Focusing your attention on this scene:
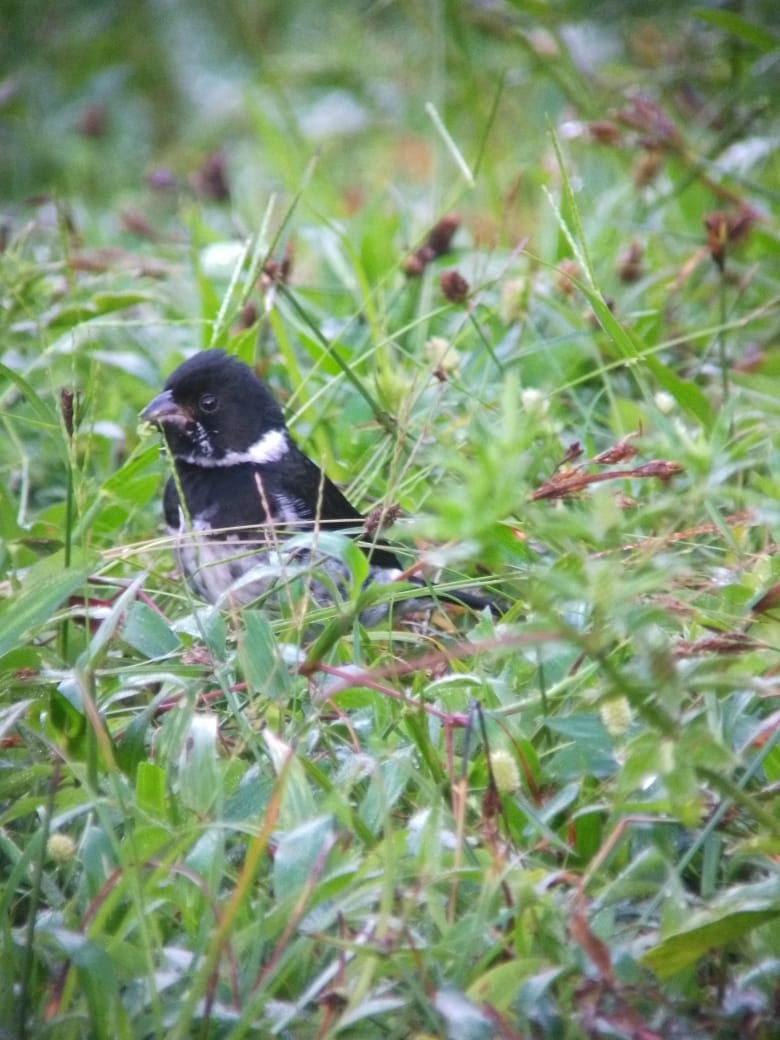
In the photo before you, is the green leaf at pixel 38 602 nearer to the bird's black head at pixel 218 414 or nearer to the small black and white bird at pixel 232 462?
the small black and white bird at pixel 232 462

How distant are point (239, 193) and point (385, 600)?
10.9ft

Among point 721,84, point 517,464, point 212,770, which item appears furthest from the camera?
point 721,84

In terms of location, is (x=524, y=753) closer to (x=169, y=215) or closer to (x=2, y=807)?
(x=2, y=807)

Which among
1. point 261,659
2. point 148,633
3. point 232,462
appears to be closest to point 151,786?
point 261,659

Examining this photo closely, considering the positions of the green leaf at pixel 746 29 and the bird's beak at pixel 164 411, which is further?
the green leaf at pixel 746 29

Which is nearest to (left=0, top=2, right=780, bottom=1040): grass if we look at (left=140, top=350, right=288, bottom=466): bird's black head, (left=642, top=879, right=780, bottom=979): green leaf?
(left=642, top=879, right=780, bottom=979): green leaf

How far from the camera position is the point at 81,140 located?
19.7 feet

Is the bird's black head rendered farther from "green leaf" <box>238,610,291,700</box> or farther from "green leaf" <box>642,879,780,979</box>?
"green leaf" <box>642,879,780,979</box>

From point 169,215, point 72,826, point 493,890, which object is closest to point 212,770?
point 72,826

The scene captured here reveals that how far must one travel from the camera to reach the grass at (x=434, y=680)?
1743 millimetres

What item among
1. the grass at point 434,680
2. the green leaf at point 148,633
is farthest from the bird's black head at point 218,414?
the green leaf at point 148,633

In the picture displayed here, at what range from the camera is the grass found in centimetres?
174

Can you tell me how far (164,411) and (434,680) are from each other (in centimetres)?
106

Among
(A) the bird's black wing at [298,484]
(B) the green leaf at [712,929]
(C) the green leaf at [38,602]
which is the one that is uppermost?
(C) the green leaf at [38,602]
